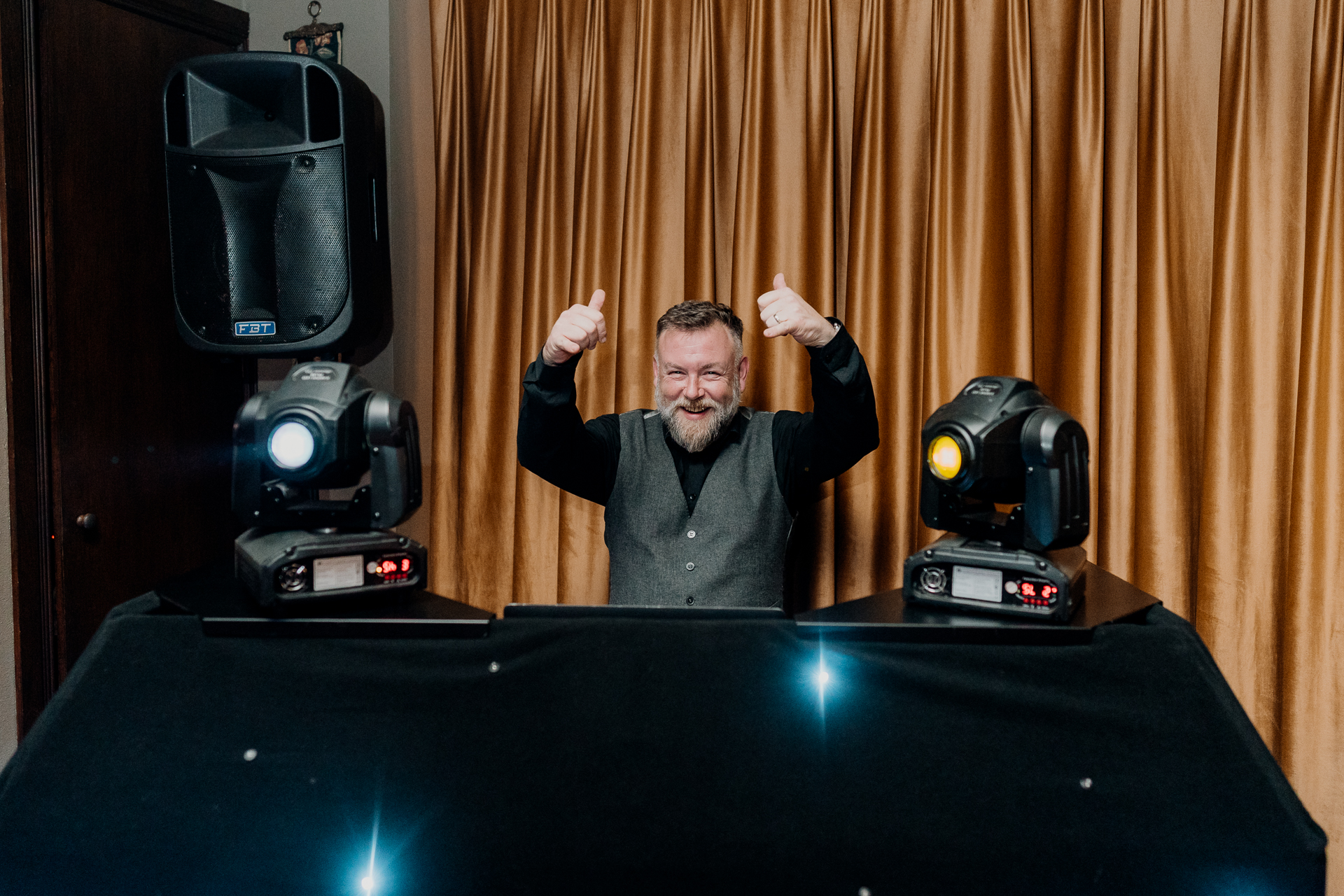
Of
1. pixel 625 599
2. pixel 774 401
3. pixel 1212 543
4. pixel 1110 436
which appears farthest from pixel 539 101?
pixel 1212 543

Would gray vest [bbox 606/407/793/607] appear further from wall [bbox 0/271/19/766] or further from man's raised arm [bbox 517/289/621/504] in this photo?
wall [bbox 0/271/19/766]

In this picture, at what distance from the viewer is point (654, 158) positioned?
6.17 feet

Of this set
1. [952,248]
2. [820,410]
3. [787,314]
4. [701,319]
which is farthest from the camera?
[952,248]

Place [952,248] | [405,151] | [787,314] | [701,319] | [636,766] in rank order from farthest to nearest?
[405,151] < [952,248] < [701,319] < [787,314] < [636,766]

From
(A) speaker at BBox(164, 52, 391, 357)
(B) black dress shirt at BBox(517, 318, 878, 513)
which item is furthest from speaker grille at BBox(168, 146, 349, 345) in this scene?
(B) black dress shirt at BBox(517, 318, 878, 513)

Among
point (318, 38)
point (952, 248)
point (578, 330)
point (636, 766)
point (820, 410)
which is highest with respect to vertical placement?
point (318, 38)

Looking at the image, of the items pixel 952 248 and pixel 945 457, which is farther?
pixel 952 248

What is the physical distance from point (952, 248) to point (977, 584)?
3.15 ft

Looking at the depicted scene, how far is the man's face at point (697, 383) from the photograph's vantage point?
156 centimetres

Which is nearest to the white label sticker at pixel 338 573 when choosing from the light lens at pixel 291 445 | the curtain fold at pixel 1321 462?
the light lens at pixel 291 445

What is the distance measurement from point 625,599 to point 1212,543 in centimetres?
113

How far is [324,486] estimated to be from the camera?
3.14 ft

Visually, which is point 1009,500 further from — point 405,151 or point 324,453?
point 405,151

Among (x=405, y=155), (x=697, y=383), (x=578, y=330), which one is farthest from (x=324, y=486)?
(x=405, y=155)
